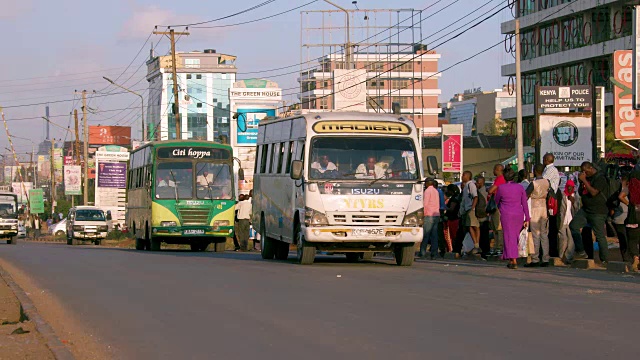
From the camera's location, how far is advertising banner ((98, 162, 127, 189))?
95.1 m

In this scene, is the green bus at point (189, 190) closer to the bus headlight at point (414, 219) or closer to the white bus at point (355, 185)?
the white bus at point (355, 185)

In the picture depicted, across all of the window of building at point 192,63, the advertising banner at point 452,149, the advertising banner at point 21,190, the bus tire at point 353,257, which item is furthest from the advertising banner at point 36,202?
the bus tire at point 353,257

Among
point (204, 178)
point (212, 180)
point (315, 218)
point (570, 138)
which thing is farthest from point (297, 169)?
point (570, 138)

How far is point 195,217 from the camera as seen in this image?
3422 centimetres

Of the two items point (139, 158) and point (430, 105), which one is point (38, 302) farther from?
point (430, 105)

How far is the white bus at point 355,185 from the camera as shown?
20.1 m

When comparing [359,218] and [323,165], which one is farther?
[323,165]

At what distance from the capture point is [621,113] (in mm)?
29875

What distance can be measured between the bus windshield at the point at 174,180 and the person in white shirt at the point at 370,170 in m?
14.7

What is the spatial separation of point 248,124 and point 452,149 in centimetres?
2902

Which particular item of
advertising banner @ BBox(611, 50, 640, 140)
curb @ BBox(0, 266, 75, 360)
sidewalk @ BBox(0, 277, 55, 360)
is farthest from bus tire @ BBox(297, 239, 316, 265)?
advertising banner @ BBox(611, 50, 640, 140)

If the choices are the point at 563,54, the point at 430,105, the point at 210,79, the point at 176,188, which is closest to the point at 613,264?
the point at 176,188

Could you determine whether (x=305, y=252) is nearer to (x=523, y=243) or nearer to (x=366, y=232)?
(x=366, y=232)

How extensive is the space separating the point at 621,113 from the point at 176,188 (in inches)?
544
